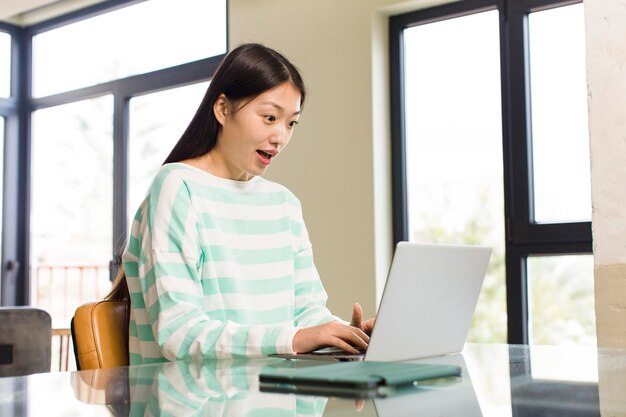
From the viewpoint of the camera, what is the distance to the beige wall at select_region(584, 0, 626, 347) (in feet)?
6.97

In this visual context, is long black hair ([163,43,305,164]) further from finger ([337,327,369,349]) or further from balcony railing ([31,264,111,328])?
balcony railing ([31,264,111,328])

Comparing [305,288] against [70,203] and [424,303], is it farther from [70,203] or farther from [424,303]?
[70,203]

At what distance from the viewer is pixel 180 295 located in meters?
1.47

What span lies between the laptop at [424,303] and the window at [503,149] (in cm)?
188

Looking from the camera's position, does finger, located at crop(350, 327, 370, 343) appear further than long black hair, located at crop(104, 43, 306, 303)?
No

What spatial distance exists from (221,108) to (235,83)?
0.07m

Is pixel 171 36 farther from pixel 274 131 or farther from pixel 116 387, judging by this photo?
pixel 116 387

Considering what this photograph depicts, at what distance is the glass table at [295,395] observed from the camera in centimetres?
75

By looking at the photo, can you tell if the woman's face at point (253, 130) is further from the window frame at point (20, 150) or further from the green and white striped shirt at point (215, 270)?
the window frame at point (20, 150)

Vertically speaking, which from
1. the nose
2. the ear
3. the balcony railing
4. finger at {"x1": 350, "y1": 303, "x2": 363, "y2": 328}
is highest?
the ear

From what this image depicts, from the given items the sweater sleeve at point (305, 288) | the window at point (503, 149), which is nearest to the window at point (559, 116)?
the window at point (503, 149)

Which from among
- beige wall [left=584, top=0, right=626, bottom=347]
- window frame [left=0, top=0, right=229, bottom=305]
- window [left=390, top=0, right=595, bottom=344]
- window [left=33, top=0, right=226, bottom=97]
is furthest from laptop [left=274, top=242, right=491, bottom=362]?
window frame [left=0, top=0, right=229, bottom=305]

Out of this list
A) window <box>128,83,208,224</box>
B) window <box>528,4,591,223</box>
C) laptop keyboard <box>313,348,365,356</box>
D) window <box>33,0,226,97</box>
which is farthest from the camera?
window <box>128,83,208,224</box>

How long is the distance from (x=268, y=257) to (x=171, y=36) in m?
3.22
